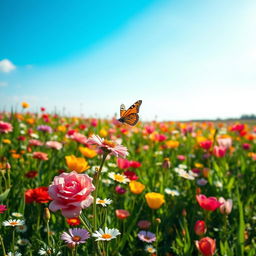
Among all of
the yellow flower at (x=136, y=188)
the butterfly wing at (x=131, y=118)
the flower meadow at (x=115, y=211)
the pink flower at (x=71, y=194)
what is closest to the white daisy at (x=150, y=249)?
the flower meadow at (x=115, y=211)

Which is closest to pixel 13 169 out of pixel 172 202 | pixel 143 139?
pixel 172 202

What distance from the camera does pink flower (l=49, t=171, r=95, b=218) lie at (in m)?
0.68

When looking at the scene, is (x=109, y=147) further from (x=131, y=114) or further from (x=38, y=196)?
(x=38, y=196)

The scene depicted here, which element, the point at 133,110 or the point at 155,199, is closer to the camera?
the point at 133,110

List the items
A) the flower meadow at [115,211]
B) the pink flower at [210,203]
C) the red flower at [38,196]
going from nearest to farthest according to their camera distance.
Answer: the flower meadow at [115,211], the red flower at [38,196], the pink flower at [210,203]

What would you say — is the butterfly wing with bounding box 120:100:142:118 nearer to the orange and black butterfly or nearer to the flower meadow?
the orange and black butterfly

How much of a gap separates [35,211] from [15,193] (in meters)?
0.17

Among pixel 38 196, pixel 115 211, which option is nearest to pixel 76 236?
pixel 38 196

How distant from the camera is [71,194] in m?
0.68

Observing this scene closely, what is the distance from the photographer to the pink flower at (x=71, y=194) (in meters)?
0.68

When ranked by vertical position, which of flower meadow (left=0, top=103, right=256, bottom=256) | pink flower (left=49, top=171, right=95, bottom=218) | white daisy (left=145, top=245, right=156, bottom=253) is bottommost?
white daisy (left=145, top=245, right=156, bottom=253)

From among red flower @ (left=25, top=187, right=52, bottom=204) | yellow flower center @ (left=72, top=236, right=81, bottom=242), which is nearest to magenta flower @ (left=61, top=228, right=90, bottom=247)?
yellow flower center @ (left=72, top=236, right=81, bottom=242)

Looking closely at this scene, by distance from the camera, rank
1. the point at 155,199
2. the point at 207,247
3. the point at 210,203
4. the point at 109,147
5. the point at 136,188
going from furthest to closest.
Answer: the point at 136,188, the point at 155,199, the point at 210,203, the point at 207,247, the point at 109,147

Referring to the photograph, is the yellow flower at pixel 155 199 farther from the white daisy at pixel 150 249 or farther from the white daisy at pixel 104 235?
the white daisy at pixel 104 235
